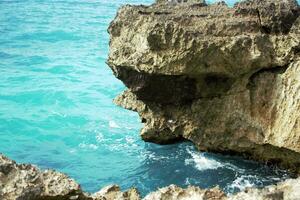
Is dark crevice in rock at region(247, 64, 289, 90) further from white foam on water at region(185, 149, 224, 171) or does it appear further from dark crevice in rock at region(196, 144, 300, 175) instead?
white foam on water at region(185, 149, 224, 171)

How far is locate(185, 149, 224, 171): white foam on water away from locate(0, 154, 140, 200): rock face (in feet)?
16.7

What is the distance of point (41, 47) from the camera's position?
19328 millimetres

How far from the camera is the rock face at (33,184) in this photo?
3.11m

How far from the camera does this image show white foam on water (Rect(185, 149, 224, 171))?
8291 mm

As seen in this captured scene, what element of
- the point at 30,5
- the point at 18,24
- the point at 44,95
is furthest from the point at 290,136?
the point at 30,5

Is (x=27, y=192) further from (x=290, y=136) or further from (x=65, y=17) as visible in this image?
(x=65, y=17)

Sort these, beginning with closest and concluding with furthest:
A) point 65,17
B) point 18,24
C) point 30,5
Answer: point 18,24
point 65,17
point 30,5

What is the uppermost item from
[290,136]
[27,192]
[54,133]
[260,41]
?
[260,41]

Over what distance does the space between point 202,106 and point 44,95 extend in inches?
285

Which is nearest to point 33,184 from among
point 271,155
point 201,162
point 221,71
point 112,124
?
point 221,71

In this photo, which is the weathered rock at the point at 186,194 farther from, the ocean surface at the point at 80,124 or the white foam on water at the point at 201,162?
the white foam on water at the point at 201,162

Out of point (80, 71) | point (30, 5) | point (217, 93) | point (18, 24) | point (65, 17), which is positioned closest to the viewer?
point (217, 93)

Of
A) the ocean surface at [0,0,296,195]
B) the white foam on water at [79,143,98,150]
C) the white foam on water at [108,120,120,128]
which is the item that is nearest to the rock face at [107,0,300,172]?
the ocean surface at [0,0,296,195]

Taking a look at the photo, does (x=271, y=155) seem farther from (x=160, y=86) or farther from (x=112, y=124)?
(x=112, y=124)
